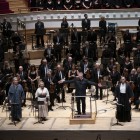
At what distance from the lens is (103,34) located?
23359 millimetres

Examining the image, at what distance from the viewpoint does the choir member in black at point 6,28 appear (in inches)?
934

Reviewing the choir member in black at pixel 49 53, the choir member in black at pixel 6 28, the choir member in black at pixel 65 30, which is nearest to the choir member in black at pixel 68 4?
the choir member in black at pixel 65 30

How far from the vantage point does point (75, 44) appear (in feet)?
73.4

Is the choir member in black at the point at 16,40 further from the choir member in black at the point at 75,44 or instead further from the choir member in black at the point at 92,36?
the choir member in black at the point at 92,36

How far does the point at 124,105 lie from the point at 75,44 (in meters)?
6.53

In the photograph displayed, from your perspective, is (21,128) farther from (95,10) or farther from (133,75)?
(95,10)

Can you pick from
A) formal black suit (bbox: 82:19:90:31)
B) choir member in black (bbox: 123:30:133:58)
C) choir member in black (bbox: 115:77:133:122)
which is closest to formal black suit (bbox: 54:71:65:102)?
choir member in black (bbox: 115:77:133:122)

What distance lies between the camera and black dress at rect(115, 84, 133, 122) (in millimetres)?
16406

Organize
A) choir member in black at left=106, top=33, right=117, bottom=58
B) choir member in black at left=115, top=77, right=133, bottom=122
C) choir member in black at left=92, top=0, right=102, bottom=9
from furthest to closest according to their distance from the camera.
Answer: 1. choir member in black at left=92, top=0, right=102, bottom=9
2. choir member in black at left=106, top=33, right=117, bottom=58
3. choir member in black at left=115, top=77, right=133, bottom=122

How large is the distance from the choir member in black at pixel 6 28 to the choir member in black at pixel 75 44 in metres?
3.16

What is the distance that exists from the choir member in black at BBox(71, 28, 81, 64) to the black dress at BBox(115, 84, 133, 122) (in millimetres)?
5964

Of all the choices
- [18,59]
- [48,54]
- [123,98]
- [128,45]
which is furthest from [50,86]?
[128,45]

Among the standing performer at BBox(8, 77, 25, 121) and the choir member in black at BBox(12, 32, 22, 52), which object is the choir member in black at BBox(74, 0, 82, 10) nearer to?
the choir member in black at BBox(12, 32, 22, 52)

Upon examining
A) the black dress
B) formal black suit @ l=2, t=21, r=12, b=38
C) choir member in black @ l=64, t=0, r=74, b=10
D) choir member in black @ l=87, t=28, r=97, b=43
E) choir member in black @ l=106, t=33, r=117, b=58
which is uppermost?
choir member in black @ l=64, t=0, r=74, b=10
